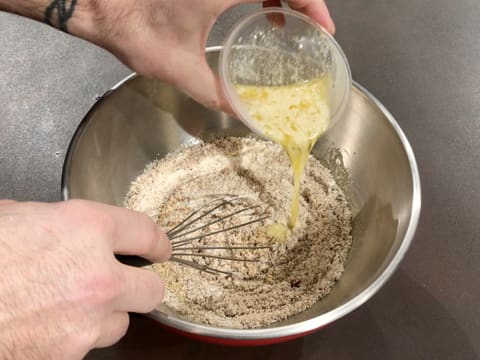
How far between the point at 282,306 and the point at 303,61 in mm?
461

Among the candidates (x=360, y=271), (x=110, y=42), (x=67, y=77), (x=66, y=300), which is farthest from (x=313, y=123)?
(x=67, y=77)

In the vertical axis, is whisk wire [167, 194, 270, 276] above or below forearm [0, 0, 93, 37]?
below

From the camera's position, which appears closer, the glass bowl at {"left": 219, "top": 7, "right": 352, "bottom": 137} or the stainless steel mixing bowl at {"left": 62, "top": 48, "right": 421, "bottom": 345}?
the stainless steel mixing bowl at {"left": 62, "top": 48, "right": 421, "bottom": 345}

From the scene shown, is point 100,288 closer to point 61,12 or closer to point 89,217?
point 89,217

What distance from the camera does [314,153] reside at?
3.54 ft

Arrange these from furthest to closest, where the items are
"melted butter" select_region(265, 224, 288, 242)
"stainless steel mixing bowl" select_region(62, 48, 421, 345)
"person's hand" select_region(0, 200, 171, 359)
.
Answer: "melted butter" select_region(265, 224, 288, 242) → "stainless steel mixing bowl" select_region(62, 48, 421, 345) → "person's hand" select_region(0, 200, 171, 359)

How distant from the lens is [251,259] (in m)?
0.91

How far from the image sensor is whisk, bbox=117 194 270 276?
2.86 feet

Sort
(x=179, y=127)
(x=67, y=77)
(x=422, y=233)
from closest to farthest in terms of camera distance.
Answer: (x=422, y=233) → (x=179, y=127) → (x=67, y=77)

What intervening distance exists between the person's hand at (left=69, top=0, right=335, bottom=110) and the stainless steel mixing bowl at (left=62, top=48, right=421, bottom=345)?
0.10 m

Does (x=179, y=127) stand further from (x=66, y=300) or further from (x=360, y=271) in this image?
(x=66, y=300)

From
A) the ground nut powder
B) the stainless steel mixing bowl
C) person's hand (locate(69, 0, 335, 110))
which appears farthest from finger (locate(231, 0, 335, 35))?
the ground nut powder

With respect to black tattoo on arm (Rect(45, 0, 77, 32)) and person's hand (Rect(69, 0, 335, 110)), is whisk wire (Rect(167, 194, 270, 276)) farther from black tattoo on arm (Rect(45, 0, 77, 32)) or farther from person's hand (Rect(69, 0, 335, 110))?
black tattoo on arm (Rect(45, 0, 77, 32))

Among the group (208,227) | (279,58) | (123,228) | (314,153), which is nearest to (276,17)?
(279,58)
